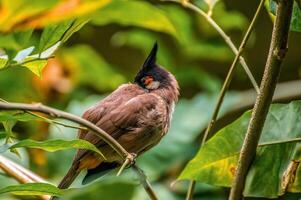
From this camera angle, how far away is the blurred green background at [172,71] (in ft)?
7.58

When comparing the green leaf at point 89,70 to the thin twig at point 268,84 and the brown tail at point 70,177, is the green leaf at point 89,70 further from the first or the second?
the thin twig at point 268,84

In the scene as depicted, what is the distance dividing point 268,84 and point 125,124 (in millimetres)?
960

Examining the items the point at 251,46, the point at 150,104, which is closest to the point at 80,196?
the point at 150,104

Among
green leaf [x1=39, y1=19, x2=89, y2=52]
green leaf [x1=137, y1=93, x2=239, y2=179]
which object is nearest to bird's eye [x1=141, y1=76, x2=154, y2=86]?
green leaf [x1=137, y1=93, x2=239, y2=179]

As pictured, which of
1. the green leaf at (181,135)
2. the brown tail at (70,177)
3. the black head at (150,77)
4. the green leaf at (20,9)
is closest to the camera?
the green leaf at (20,9)

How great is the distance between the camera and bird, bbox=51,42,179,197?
1673mm

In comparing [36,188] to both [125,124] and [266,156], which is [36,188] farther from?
[125,124]

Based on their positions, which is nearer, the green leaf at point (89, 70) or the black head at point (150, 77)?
the black head at point (150, 77)

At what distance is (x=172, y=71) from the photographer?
116 inches

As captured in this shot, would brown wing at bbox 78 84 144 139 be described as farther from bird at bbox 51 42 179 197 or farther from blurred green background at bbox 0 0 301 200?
blurred green background at bbox 0 0 301 200

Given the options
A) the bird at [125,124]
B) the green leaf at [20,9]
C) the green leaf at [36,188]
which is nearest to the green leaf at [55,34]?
the green leaf at [36,188]

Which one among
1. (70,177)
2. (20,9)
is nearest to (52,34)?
(20,9)

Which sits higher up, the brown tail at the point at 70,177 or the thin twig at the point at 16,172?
the thin twig at the point at 16,172

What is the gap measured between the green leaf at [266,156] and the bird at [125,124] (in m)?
0.51
